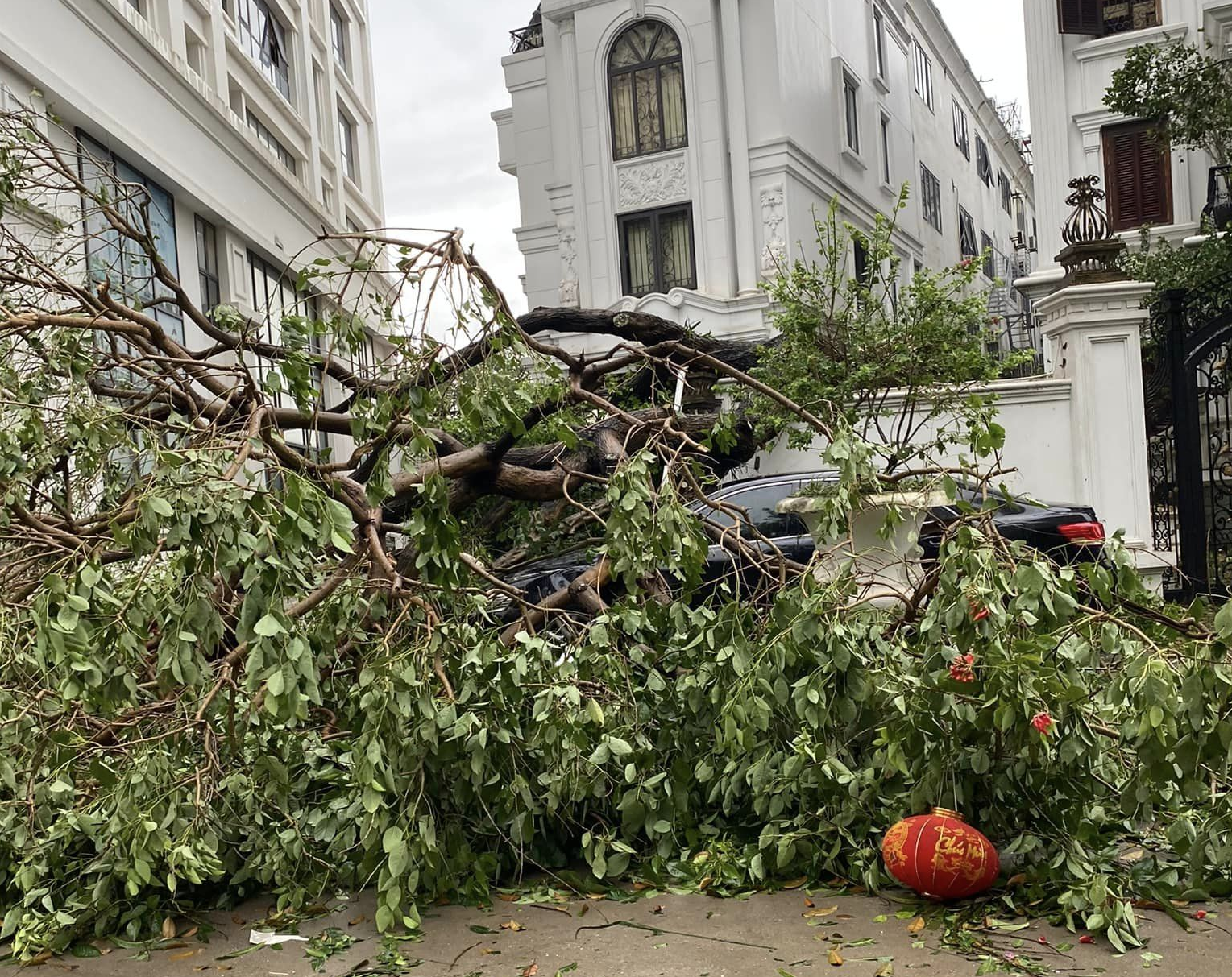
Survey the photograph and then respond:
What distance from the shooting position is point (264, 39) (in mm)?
26141

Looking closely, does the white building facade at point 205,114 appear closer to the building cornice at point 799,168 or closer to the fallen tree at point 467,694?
the fallen tree at point 467,694

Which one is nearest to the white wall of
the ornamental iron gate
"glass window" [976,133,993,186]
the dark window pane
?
the ornamental iron gate

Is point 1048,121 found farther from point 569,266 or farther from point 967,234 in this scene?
point 967,234

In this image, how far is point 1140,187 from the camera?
17938 mm

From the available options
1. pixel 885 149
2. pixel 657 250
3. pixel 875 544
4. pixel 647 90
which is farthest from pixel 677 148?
pixel 875 544

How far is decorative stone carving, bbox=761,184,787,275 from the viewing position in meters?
21.9

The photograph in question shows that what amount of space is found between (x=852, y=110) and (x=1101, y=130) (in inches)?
353

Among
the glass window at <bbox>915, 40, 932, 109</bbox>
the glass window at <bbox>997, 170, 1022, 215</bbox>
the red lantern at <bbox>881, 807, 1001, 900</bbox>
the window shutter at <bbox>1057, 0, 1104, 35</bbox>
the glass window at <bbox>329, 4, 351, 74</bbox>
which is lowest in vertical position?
the red lantern at <bbox>881, 807, 1001, 900</bbox>

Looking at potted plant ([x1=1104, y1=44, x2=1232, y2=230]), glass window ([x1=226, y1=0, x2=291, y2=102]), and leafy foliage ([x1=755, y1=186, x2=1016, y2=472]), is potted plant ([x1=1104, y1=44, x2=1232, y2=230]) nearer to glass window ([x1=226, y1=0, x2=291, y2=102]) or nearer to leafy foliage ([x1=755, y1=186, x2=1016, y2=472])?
leafy foliage ([x1=755, y1=186, x2=1016, y2=472])

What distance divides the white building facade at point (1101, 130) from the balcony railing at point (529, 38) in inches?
455

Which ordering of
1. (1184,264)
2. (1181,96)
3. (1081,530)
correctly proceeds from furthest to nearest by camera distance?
(1184,264) < (1181,96) < (1081,530)

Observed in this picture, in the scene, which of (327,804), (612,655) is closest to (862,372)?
A: (612,655)

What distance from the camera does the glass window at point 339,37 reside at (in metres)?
33.7

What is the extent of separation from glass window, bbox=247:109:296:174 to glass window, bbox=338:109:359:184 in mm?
5881
